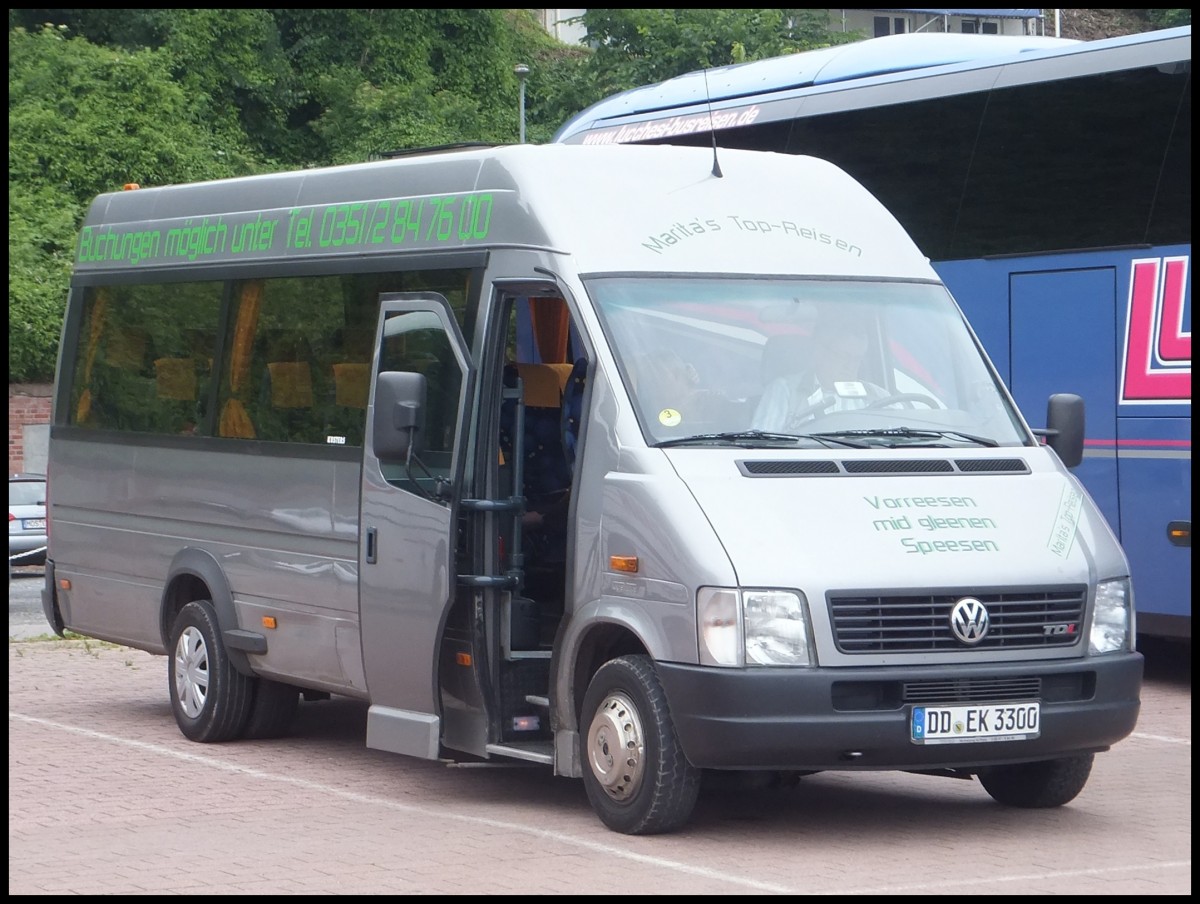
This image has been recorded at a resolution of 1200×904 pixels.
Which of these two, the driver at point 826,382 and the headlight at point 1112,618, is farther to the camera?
the driver at point 826,382

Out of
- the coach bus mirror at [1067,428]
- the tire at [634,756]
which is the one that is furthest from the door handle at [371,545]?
the coach bus mirror at [1067,428]

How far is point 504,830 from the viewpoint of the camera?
9086mm

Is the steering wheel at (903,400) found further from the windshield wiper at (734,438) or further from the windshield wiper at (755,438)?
the windshield wiper at (734,438)

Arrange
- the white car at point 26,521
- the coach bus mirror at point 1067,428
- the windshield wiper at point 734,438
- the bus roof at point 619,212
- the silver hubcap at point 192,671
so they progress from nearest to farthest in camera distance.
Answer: the windshield wiper at point 734,438
the bus roof at point 619,212
the coach bus mirror at point 1067,428
the silver hubcap at point 192,671
the white car at point 26,521

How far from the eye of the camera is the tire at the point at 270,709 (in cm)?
1210


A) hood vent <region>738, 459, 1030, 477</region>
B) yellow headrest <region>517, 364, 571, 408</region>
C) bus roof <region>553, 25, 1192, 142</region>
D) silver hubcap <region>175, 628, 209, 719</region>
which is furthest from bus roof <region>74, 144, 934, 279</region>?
bus roof <region>553, 25, 1192, 142</region>

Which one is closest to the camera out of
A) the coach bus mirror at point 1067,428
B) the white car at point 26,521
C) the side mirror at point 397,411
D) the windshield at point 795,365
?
the windshield at point 795,365

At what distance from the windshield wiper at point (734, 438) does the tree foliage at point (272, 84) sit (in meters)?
26.7

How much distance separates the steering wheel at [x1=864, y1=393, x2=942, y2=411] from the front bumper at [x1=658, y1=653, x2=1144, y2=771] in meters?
1.35

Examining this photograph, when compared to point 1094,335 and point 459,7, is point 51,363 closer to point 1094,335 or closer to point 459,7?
point 459,7

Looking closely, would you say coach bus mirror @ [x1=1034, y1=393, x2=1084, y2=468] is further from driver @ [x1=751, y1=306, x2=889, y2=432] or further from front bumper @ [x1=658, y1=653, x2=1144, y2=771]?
front bumper @ [x1=658, y1=653, x2=1144, y2=771]

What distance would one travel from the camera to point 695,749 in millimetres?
8438

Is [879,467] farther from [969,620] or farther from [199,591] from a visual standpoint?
[199,591]

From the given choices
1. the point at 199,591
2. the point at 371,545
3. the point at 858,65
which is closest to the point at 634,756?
the point at 371,545
